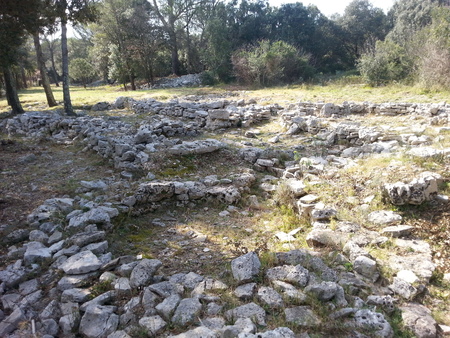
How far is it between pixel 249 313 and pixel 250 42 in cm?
2941

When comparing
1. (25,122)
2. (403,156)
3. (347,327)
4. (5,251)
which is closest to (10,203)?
(5,251)

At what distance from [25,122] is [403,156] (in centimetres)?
1214

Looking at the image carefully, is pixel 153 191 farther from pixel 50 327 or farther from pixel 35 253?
pixel 50 327

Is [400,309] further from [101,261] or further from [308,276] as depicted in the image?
[101,261]

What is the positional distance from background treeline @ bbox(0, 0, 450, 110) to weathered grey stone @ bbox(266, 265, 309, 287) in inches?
444

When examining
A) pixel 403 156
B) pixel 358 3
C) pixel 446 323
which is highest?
pixel 358 3

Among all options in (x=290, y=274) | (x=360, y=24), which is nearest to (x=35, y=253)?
A: (x=290, y=274)

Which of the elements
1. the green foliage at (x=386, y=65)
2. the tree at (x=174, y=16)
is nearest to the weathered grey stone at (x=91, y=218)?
the green foliage at (x=386, y=65)

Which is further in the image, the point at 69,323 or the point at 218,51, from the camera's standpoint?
the point at 218,51

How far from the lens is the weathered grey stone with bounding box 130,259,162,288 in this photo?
3.01 m

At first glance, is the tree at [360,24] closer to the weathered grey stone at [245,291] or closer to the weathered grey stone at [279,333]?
the weathered grey stone at [245,291]

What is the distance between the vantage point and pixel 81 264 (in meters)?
3.26

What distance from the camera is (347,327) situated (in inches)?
94.3

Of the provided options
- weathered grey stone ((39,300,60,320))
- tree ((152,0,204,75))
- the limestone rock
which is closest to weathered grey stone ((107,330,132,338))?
weathered grey stone ((39,300,60,320))
